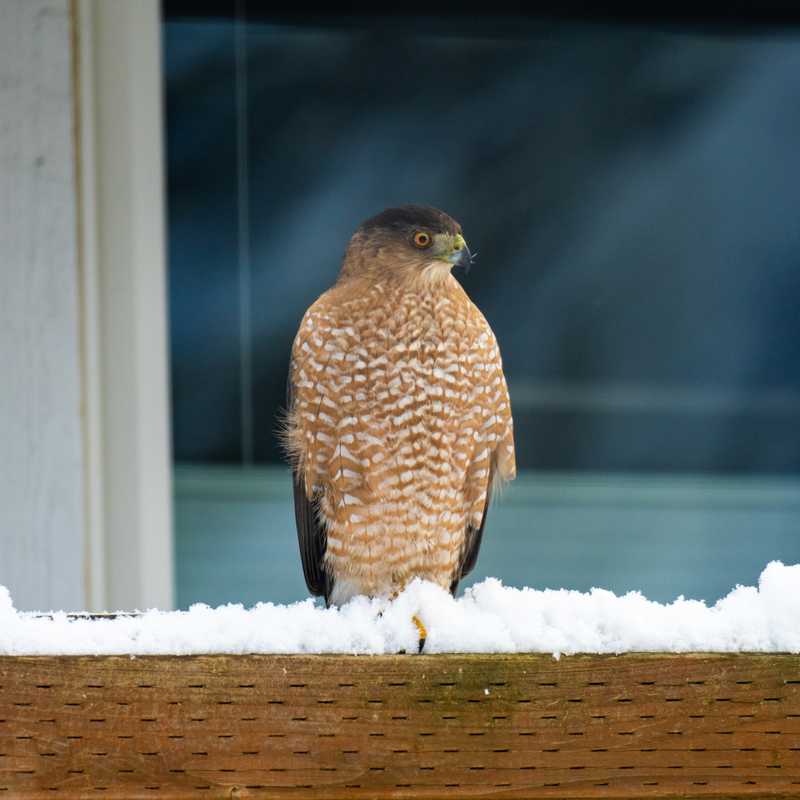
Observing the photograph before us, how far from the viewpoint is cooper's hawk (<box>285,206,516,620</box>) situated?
64.1 inches

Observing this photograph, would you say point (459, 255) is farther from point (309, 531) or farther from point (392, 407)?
point (309, 531)

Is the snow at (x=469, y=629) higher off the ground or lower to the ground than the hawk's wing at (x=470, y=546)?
lower

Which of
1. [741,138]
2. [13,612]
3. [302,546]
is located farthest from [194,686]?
[741,138]

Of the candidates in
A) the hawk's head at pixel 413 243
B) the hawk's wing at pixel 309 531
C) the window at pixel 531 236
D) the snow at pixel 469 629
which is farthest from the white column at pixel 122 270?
the snow at pixel 469 629

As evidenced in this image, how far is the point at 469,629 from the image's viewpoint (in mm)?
1264

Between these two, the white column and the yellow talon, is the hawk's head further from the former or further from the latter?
the white column

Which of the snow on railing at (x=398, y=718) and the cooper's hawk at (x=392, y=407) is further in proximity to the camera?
the cooper's hawk at (x=392, y=407)

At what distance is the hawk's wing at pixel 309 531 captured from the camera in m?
1.74

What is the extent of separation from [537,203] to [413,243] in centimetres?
209

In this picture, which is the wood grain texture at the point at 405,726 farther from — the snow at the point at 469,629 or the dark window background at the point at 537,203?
the dark window background at the point at 537,203

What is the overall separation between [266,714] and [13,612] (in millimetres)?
300

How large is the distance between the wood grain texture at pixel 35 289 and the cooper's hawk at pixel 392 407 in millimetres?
1202

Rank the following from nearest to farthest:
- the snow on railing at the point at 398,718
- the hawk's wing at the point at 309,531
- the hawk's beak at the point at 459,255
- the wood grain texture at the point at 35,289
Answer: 1. the snow on railing at the point at 398,718
2. the hawk's beak at the point at 459,255
3. the hawk's wing at the point at 309,531
4. the wood grain texture at the point at 35,289

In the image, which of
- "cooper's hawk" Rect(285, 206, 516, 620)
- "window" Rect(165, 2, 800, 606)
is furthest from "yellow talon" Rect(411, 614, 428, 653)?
"window" Rect(165, 2, 800, 606)
